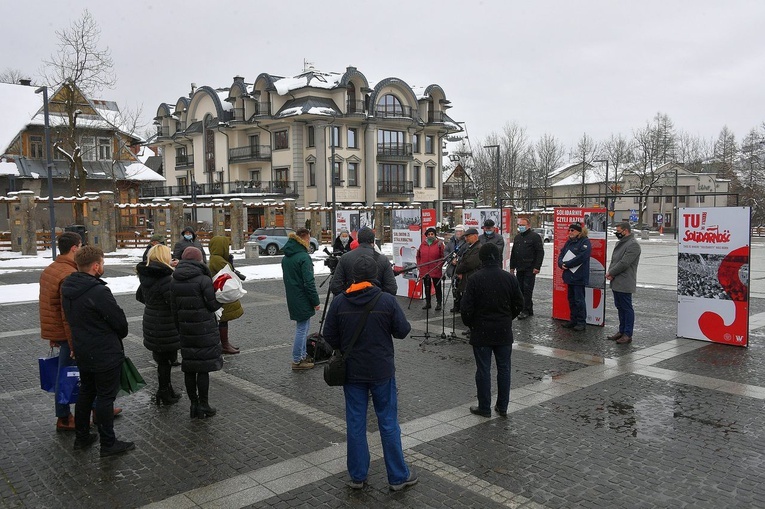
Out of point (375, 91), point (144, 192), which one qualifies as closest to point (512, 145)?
point (375, 91)

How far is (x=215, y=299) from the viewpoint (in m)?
6.12

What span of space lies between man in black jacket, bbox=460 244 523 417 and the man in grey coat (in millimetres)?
4285

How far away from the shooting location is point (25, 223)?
28.8 m

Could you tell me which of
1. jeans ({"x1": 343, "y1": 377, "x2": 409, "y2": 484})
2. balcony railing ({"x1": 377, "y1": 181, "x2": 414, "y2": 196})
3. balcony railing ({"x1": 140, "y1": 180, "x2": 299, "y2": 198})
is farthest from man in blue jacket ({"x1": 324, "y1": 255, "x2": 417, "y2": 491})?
balcony railing ({"x1": 377, "y1": 181, "x2": 414, "y2": 196})

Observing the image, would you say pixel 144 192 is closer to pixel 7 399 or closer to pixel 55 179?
pixel 55 179

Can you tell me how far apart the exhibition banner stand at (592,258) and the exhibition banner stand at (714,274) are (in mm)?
1358

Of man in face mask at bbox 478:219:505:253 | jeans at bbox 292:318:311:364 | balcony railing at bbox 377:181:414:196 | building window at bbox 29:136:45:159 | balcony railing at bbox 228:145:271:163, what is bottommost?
jeans at bbox 292:318:311:364

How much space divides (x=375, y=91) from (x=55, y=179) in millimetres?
26199

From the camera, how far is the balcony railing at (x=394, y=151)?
54.6 m

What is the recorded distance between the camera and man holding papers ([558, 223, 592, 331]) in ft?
34.7

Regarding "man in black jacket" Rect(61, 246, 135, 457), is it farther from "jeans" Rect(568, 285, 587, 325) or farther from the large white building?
the large white building

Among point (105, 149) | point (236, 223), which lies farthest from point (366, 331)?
point (105, 149)

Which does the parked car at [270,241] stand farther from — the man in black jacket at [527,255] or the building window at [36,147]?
the man in black jacket at [527,255]

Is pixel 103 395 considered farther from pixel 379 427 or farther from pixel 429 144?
pixel 429 144
